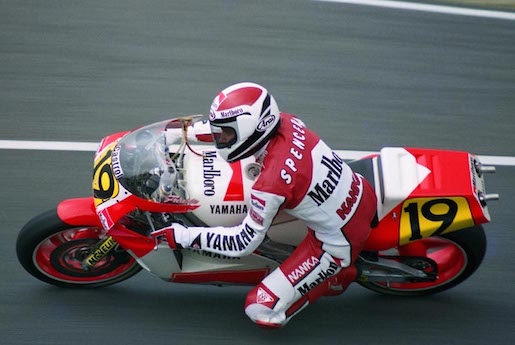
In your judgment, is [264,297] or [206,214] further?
[264,297]

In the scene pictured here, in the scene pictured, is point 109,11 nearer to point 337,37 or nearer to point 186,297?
point 337,37

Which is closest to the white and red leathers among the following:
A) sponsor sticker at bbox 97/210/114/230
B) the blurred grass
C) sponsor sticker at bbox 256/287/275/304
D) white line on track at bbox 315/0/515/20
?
sponsor sticker at bbox 256/287/275/304

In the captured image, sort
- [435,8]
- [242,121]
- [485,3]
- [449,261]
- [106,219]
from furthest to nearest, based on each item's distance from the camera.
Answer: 1. [485,3]
2. [435,8]
3. [449,261]
4. [106,219]
5. [242,121]

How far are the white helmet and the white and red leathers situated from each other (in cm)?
13

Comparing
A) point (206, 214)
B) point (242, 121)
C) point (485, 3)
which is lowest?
point (206, 214)

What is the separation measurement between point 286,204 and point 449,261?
1.57 metres

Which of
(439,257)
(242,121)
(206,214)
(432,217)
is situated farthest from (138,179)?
(439,257)

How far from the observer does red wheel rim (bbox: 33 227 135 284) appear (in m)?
5.25

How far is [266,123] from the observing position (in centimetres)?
448

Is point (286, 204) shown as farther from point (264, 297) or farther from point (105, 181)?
point (105, 181)

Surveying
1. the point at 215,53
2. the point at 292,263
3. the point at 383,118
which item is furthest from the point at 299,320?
the point at 215,53

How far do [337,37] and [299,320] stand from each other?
3.96m

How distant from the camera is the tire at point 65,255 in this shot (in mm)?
5082

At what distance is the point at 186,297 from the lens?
5.56 m
